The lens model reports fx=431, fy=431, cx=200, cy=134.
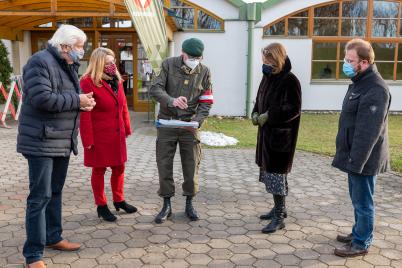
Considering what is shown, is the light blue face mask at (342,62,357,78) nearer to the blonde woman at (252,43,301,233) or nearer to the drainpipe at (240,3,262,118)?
the blonde woman at (252,43,301,233)

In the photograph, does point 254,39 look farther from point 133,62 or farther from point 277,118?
point 277,118

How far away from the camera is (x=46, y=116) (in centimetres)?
324

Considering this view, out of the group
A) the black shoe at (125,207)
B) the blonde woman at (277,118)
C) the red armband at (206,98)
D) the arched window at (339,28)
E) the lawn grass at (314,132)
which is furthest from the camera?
the arched window at (339,28)

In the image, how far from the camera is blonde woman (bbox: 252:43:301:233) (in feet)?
13.1

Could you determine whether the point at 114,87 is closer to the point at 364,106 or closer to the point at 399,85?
the point at 364,106

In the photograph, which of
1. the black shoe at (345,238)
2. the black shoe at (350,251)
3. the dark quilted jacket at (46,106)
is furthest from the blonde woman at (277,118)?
the dark quilted jacket at (46,106)

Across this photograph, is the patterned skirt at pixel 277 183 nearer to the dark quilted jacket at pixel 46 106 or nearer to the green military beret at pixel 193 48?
the green military beret at pixel 193 48

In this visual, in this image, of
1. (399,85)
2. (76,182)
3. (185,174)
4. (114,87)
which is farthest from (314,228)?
(399,85)

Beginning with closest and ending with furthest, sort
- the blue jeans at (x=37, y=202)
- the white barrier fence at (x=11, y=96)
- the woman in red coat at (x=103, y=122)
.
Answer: the blue jeans at (x=37, y=202) → the woman in red coat at (x=103, y=122) → the white barrier fence at (x=11, y=96)

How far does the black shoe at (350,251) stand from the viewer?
12.1 ft

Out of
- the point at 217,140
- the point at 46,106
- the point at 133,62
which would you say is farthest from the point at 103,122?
the point at 133,62

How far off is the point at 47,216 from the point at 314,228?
2.59 meters

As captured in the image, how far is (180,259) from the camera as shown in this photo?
144 inches

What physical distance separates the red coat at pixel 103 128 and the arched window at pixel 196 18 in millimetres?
9917
